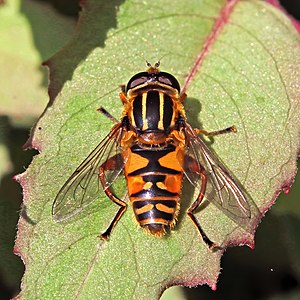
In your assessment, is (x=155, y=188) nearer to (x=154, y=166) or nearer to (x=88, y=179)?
(x=154, y=166)

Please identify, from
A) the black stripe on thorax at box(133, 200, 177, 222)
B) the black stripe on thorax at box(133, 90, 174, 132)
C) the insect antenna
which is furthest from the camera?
the insect antenna

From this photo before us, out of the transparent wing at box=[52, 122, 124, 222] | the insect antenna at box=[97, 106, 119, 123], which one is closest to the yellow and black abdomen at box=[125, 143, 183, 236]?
the transparent wing at box=[52, 122, 124, 222]

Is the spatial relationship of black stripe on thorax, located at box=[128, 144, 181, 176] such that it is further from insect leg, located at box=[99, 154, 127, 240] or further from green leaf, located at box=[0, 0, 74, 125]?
green leaf, located at box=[0, 0, 74, 125]

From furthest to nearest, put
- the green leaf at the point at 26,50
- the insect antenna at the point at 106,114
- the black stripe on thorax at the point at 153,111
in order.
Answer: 1. the green leaf at the point at 26,50
2. the insect antenna at the point at 106,114
3. the black stripe on thorax at the point at 153,111

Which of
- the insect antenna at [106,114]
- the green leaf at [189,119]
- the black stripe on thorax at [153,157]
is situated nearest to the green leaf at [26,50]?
the green leaf at [189,119]

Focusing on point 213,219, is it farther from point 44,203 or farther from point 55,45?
point 55,45

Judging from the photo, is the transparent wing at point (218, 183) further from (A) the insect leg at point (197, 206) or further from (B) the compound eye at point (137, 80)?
(B) the compound eye at point (137, 80)
